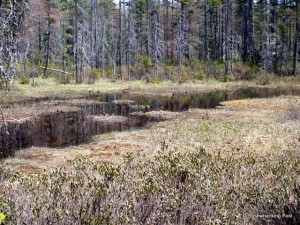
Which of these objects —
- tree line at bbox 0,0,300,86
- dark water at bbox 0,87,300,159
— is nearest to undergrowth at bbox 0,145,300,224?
dark water at bbox 0,87,300,159

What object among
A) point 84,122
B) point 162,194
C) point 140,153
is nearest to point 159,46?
point 84,122

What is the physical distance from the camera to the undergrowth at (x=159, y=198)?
4.32 m

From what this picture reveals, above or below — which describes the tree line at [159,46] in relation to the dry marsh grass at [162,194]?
above

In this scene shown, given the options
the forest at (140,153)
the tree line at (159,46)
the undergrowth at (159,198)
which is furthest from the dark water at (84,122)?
the tree line at (159,46)

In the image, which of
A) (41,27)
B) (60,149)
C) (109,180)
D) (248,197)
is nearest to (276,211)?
(248,197)

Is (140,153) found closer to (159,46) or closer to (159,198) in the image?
(159,198)

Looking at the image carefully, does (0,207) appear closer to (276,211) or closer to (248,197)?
(248,197)

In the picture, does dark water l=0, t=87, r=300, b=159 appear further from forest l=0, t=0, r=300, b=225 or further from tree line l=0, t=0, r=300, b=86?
tree line l=0, t=0, r=300, b=86

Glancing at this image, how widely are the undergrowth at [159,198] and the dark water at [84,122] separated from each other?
779 cm

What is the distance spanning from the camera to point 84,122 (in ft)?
61.4

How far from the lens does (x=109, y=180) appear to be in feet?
17.7

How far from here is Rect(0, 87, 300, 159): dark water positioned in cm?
1442

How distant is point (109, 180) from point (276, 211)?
8.11 ft

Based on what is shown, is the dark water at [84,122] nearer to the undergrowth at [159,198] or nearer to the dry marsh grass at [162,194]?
Result: the dry marsh grass at [162,194]
